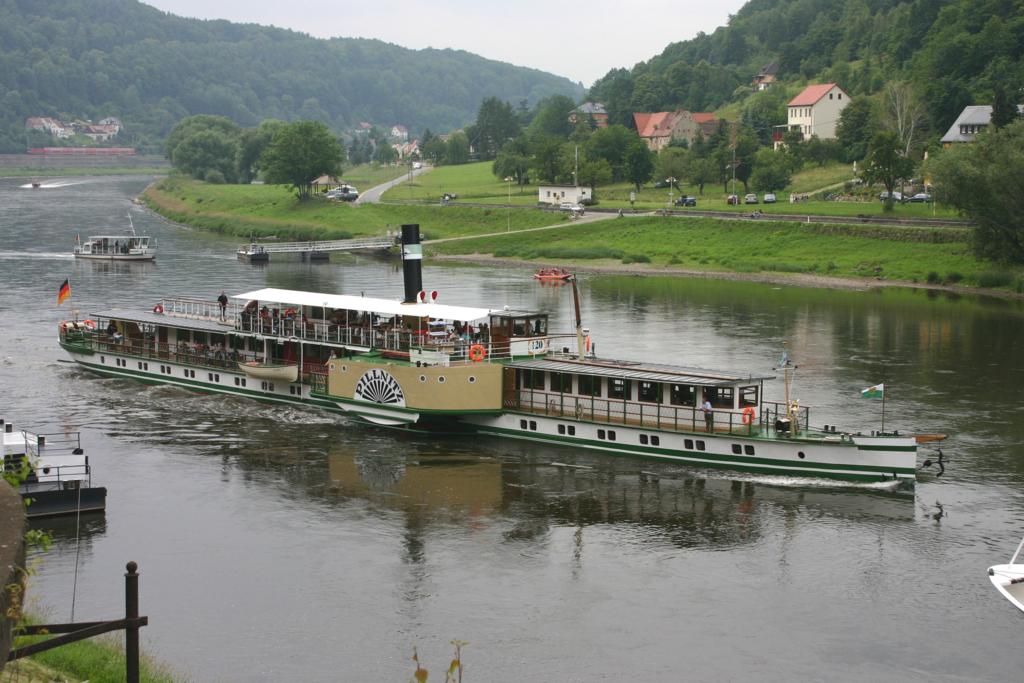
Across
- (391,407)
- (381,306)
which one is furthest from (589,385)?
(381,306)

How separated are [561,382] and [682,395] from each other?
Answer: 492 centimetres

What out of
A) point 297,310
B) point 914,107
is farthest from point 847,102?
point 297,310

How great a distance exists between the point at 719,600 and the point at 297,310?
103ft

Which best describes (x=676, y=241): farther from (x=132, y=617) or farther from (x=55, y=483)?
(x=132, y=617)

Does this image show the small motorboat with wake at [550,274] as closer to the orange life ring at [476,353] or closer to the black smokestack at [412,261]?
the black smokestack at [412,261]

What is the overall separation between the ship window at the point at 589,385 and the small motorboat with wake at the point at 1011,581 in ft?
60.0

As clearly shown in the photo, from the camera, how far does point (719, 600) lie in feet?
107

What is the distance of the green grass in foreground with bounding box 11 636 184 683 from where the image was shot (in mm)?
24641

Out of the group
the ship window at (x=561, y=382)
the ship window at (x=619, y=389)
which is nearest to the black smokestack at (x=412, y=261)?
the ship window at (x=561, y=382)

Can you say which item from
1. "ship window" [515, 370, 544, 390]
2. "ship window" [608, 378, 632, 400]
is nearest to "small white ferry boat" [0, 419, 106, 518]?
"ship window" [515, 370, 544, 390]

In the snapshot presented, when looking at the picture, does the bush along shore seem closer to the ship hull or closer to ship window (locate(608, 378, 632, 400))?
ship window (locate(608, 378, 632, 400))

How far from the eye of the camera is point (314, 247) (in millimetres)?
129750

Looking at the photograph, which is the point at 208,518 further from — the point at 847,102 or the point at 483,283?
the point at 847,102

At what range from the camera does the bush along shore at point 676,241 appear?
99875 millimetres
